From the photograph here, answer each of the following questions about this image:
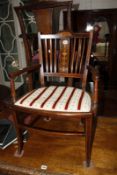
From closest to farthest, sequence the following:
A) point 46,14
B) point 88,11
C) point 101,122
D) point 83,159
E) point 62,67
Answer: point 83,159 → point 62,67 → point 101,122 → point 46,14 → point 88,11

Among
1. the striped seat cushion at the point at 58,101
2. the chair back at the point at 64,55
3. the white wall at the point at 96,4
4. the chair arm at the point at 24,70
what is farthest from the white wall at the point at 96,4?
the striped seat cushion at the point at 58,101

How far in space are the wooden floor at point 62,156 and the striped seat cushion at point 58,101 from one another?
15.8 inches

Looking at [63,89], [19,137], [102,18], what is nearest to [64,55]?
[63,89]

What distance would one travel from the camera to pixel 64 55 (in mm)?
1380

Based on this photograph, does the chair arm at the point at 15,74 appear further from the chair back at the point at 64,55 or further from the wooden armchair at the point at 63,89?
the chair back at the point at 64,55

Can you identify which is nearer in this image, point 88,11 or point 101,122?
point 101,122

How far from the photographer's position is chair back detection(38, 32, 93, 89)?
4.32 ft

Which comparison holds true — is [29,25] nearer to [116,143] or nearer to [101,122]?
[101,122]

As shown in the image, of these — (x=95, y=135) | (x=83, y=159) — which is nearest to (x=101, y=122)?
(x=95, y=135)

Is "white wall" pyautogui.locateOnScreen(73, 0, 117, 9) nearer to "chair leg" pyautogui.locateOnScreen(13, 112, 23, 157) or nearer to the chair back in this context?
the chair back

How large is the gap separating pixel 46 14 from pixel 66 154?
1.34 meters

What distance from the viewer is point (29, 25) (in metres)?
2.86

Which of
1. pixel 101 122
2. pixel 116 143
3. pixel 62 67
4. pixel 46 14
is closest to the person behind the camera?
pixel 116 143

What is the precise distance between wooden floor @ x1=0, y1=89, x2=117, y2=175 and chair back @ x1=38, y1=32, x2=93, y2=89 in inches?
18.8
